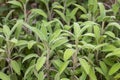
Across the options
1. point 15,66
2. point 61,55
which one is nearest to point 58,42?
point 61,55

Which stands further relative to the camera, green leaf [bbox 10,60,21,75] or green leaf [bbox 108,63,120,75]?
green leaf [bbox 10,60,21,75]

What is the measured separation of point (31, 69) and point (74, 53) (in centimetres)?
25

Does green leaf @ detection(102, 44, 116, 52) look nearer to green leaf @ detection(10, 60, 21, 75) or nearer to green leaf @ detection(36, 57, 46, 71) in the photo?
green leaf @ detection(36, 57, 46, 71)

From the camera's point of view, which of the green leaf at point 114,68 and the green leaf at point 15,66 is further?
the green leaf at point 15,66

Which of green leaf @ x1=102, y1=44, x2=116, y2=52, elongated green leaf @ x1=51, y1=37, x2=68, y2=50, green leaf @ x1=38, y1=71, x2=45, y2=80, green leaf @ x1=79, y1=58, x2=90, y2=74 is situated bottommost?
green leaf @ x1=38, y1=71, x2=45, y2=80

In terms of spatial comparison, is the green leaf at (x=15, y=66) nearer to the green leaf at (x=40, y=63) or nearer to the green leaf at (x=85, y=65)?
the green leaf at (x=40, y=63)

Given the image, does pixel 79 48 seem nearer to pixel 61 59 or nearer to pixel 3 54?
pixel 61 59

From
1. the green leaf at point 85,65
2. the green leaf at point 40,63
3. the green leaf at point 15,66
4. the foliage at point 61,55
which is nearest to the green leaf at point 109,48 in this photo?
the foliage at point 61,55

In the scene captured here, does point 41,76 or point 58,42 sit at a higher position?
point 58,42

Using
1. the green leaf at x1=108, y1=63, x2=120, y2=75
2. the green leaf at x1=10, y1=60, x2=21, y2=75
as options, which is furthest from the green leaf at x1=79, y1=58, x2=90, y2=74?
the green leaf at x1=10, y1=60, x2=21, y2=75

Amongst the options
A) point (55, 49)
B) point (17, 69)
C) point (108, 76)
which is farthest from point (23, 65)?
point (108, 76)

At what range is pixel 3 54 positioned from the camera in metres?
1.64

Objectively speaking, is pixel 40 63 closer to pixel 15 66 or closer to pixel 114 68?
pixel 15 66

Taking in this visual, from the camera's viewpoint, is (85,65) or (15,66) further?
(15,66)
